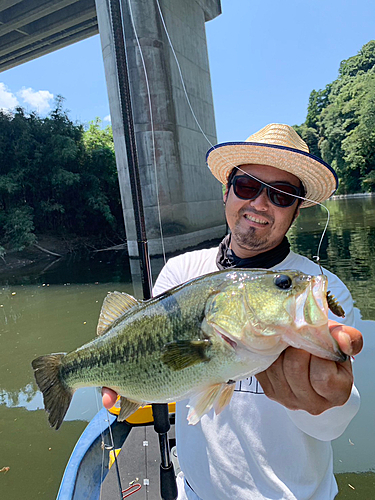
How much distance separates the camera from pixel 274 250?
6.61ft

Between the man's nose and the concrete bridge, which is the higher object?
the concrete bridge

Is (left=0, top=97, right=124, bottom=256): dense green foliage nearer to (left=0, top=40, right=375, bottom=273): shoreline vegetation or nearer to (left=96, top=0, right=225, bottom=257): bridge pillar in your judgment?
(left=0, top=40, right=375, bottom=273): shoreline vegetation

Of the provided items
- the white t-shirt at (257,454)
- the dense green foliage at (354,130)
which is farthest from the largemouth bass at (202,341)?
the dense green foliage at (354,130)

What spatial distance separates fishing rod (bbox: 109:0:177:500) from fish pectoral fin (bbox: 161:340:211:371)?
1251 mm

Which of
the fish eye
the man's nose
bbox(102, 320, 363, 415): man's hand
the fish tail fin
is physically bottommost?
the fish tail fin

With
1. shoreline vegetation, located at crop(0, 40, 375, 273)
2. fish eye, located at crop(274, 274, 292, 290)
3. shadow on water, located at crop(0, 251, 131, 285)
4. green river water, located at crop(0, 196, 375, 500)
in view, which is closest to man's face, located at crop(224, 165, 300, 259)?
fish eye, located at crop(274, 274, 292, 290)

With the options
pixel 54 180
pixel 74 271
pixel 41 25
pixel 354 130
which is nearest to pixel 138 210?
pixel 74 271

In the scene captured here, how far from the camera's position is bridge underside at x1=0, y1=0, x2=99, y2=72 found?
18219 mm

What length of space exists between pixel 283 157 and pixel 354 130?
4568 cm

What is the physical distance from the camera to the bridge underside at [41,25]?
18219 millimetres

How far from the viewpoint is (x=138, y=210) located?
277cm

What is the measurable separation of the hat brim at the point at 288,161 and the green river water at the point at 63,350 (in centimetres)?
264

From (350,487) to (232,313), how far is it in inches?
112

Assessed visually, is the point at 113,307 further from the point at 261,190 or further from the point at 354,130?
the point at 354,130
